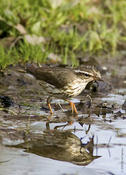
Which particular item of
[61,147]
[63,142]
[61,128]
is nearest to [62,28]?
[61,128]

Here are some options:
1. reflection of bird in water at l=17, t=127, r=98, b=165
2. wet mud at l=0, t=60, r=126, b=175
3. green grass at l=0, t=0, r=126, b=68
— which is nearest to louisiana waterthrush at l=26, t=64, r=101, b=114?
wet mud at l=0, t=60, r=126, b=175

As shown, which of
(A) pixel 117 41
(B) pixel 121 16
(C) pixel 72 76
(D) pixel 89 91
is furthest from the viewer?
(B) pixel 121 16

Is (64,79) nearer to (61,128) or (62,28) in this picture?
(61,128)

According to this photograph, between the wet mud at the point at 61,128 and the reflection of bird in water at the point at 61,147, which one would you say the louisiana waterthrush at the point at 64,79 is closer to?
the wet mud at the point at 61,128

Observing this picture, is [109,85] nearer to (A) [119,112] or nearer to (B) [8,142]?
(A) [119,112]

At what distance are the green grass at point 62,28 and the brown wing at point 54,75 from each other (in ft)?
4.33

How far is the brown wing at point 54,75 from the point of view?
8.24 m

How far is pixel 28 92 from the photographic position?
9.02m

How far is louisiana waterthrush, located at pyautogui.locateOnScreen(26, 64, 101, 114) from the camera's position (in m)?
8.17

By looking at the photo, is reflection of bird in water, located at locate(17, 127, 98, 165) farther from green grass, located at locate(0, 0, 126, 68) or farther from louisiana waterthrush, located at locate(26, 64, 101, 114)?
green grass, located at locate(0, 0, 126, 68)

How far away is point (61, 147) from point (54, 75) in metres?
2.62

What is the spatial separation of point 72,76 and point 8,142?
268cm

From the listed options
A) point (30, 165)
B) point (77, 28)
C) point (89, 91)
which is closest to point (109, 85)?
point (89, 91)

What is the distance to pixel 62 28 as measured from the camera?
40.1ft
